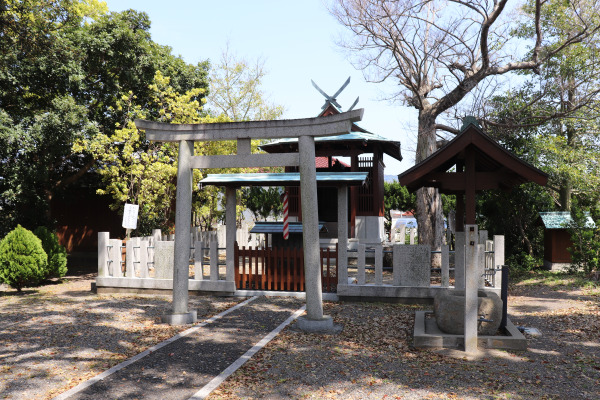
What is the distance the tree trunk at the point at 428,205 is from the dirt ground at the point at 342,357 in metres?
5.77

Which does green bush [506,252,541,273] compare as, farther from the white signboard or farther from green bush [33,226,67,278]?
green bush [33,226,67,278]

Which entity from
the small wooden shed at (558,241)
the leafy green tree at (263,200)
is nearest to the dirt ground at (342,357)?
the small wooden shed at (558,241)

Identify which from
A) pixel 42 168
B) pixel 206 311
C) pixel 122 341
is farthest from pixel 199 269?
pixel 42 168

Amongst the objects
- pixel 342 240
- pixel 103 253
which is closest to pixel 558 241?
pixel 342 240

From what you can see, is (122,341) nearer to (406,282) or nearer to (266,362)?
(266,362)

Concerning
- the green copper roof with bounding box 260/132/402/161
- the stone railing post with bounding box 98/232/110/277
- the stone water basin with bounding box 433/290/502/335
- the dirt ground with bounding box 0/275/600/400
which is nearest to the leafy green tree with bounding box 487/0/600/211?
the green copper roof with bounding box 260/132/402/161

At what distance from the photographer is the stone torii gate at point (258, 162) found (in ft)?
27.5

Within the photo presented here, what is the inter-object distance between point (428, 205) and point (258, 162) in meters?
9.34

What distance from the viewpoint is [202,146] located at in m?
19.5

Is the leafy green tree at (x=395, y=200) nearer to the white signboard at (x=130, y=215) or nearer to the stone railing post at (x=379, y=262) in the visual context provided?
the white signboard at (x=130, y=215)

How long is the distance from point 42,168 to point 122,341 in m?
10.8

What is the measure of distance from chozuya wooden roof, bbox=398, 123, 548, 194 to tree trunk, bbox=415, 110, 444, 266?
8.34m

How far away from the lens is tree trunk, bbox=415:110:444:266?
53.1ft

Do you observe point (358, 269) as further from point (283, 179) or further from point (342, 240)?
point (283, 179)
